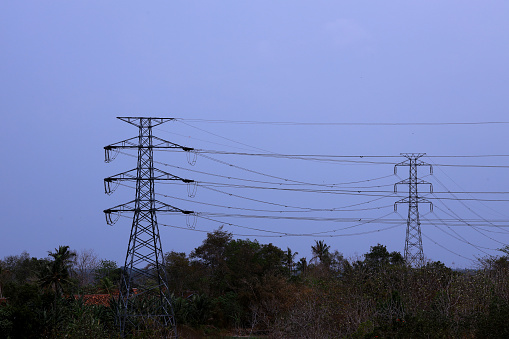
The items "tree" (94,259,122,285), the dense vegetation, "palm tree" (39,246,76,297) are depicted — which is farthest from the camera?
"tree" (94,259,122,285)

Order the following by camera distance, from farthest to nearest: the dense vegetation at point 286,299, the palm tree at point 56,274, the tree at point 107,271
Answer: the tree at point 107,271, the palm tree at point 56,274, the dense vegetation at point 286,299

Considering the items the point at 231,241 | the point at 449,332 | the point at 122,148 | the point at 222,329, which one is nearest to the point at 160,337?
the point at 122,148

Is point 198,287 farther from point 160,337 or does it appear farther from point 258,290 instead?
point 160,337

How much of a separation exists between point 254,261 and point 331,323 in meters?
37.1

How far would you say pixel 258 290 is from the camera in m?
57.9

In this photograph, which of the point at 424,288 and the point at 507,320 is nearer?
the point at 507,320

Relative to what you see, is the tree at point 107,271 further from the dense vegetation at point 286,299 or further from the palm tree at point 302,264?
the palm tree at point 302,264

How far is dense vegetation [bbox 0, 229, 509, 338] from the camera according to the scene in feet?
76.1

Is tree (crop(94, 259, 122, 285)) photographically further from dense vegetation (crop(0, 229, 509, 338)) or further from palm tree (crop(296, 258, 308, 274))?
palm tree (crop(296, 258, 308, 274))

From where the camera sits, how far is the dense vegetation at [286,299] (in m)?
23.2

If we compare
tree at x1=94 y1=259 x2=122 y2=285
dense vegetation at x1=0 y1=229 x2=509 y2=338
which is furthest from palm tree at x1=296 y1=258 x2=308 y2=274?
tree at x1=94 y1=259 x2=122 y2=285

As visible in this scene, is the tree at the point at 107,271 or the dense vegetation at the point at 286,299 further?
the tree at the point at 107,271

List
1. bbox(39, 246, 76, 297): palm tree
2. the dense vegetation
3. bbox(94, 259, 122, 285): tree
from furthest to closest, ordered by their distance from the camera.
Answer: bbox(94, 259, 122, 285): tree → bbox(39, 246, 76, 297): palm tree → the dense vegetation

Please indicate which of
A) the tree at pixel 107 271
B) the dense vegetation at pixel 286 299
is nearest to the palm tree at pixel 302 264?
the dense vegetation at pixel 286 299
